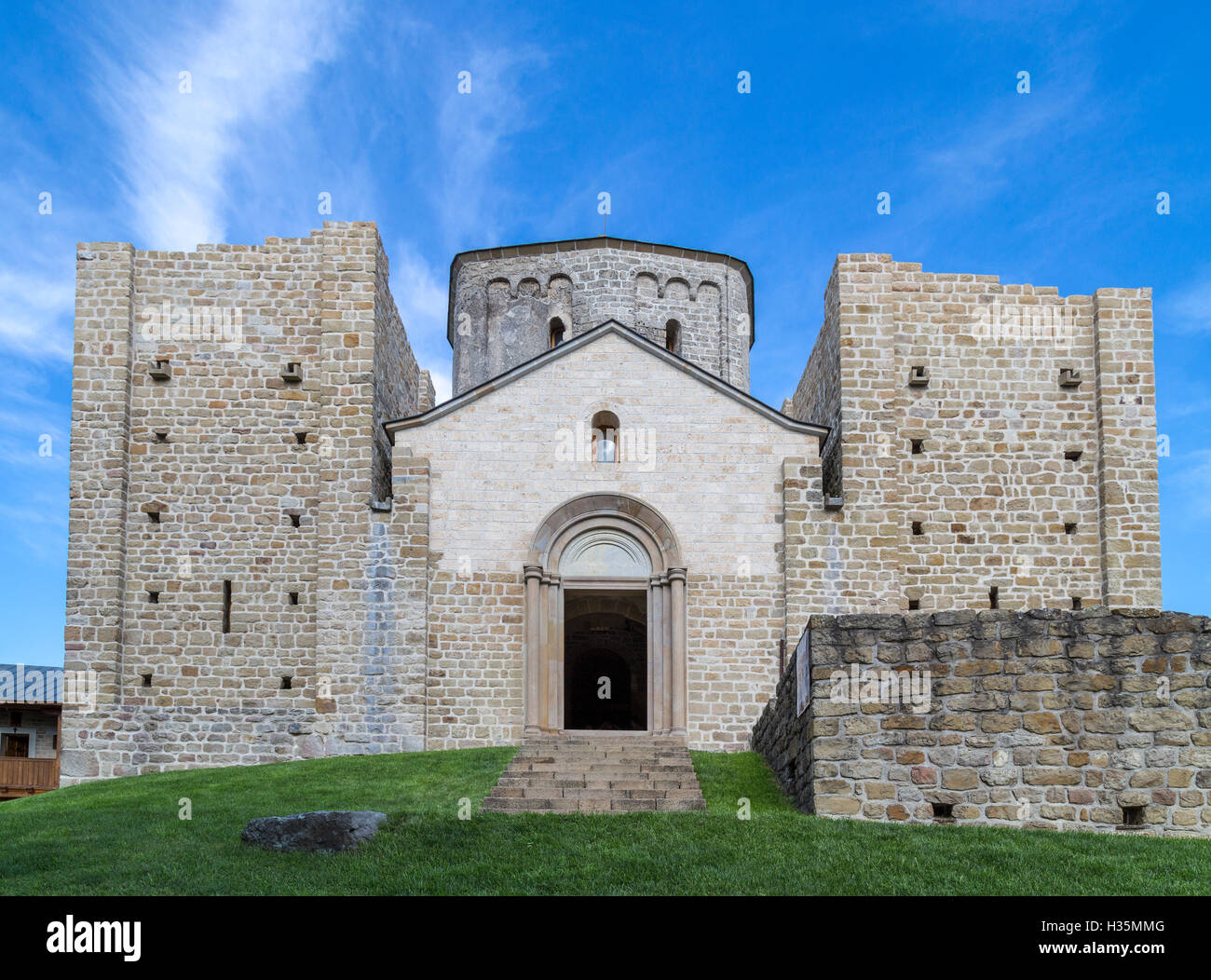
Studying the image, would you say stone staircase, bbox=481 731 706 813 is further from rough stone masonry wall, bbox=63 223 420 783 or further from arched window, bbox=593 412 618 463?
arched window, bbox=593 412 618 463

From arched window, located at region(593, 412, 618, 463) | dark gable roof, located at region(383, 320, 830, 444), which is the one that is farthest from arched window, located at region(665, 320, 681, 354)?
arched window, located at region(593, 412, 618, 463)

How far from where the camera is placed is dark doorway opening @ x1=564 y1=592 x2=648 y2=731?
79.8ft

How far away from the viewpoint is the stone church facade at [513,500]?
20.0 m

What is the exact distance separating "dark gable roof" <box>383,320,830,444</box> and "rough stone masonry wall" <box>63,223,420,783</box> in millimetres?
1264

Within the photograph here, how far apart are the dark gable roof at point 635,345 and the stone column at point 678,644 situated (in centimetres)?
319

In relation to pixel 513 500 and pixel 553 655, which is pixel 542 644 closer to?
pixel 553 655

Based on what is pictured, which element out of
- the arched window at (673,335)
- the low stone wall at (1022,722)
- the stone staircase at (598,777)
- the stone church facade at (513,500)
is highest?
the arched window at (673,335)

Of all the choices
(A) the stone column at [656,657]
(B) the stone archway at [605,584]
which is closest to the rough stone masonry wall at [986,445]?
(B) the stone archway at [605,584]

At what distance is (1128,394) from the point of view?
71.0ft

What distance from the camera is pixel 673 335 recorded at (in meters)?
28.5

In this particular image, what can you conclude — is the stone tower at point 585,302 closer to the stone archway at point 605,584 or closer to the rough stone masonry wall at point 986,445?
the rough stone masonry wall at point 986,445

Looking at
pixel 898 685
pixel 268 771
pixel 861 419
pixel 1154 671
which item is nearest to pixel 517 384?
pixel 861 419
